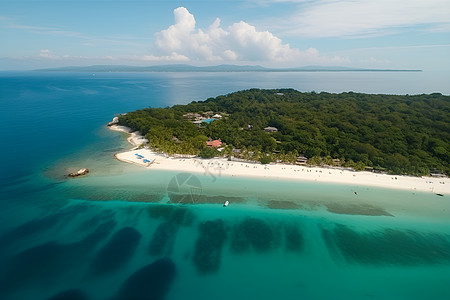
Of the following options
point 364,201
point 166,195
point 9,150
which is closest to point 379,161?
point 364,201

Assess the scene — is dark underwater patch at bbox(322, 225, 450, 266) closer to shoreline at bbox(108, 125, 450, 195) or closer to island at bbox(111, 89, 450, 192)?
shoreline at bbox(108, 125, 450, 195)

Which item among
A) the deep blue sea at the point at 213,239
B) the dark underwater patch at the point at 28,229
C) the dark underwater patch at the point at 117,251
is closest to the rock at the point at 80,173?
the deep blue sea at the point at 213,239

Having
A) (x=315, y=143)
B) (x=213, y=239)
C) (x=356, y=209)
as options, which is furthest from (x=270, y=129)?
(x=213, y=239)

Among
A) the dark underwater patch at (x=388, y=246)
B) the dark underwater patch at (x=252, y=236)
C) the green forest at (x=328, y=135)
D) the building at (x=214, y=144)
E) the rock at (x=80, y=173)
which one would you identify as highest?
the green forest at (x=328, y=135)

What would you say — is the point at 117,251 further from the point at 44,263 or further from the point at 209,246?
the point at 209,246

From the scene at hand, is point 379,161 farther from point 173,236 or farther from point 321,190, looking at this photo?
point 173,236

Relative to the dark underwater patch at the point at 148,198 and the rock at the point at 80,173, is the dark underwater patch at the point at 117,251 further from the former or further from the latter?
the rock at the point at 80,173
